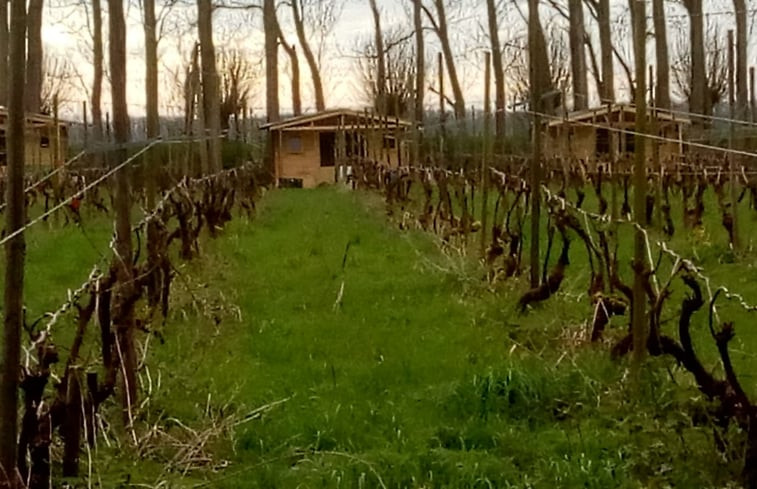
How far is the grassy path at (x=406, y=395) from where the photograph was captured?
14.8 ft

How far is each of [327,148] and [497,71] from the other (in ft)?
35.3

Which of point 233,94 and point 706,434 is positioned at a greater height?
point 233,94

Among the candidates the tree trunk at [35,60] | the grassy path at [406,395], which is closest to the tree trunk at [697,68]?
the tree trunk at [35,60]

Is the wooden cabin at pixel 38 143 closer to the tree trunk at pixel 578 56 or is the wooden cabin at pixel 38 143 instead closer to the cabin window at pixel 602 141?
the cabin window at pixel 602 141

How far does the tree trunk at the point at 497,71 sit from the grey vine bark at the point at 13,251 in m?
14.0

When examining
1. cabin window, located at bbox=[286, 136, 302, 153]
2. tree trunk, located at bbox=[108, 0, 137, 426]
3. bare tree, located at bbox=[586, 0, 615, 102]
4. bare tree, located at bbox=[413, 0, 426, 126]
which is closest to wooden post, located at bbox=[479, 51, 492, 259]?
tree trunk, located at bbox=[108, 0, 137, 426]

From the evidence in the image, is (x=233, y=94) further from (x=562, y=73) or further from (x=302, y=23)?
(x=562, y=73)

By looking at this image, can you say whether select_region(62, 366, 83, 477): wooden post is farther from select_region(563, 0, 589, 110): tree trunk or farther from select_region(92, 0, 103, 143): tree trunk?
select_region(563, 0, 589, 110): tree trunk

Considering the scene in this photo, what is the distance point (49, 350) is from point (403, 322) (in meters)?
4.49

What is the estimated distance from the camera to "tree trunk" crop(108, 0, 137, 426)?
5074 millimetres

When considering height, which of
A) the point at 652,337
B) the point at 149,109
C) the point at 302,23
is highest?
the point at 302,23

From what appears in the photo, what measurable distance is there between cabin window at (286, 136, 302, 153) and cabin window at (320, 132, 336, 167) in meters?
0.70

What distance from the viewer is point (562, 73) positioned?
47250 millimetres

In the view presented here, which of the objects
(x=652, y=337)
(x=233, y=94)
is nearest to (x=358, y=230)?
(x=652, y=337)
